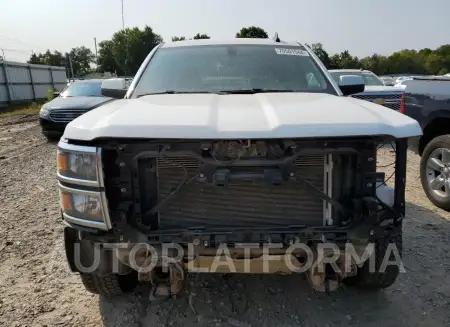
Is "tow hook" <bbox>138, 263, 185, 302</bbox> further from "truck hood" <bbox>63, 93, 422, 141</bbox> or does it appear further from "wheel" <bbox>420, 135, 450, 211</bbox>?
"wheel" <bbox>420, 135, 450, 211</bbox>

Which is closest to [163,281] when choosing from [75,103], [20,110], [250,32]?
[75,103]

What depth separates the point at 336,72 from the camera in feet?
37.7

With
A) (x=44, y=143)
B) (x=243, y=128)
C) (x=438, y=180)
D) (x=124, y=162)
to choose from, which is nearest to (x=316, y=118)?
(x=243, y=128)

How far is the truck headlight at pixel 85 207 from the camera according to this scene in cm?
214

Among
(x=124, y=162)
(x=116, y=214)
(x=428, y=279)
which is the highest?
(x=124, y=162)

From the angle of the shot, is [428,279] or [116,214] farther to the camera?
[428,279]

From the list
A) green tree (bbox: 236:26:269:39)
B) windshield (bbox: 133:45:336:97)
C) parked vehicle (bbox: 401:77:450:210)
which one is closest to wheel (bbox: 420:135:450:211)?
parked vehicle (bbox: 401:77:450:210)

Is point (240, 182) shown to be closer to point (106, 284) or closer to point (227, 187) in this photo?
point (227, 187)

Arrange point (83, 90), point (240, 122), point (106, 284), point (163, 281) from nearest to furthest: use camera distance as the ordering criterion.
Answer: point (240, 122) < point (163, 281) < point (106, 284) < point (83, 90)

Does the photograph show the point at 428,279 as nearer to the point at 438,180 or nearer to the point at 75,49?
the point at 438,180

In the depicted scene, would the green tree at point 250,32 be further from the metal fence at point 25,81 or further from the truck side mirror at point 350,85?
the truck side mirror at point 350,85

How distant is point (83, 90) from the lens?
35.3ft

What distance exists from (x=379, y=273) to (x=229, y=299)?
1051 millimetres

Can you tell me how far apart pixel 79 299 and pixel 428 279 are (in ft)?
8.74
